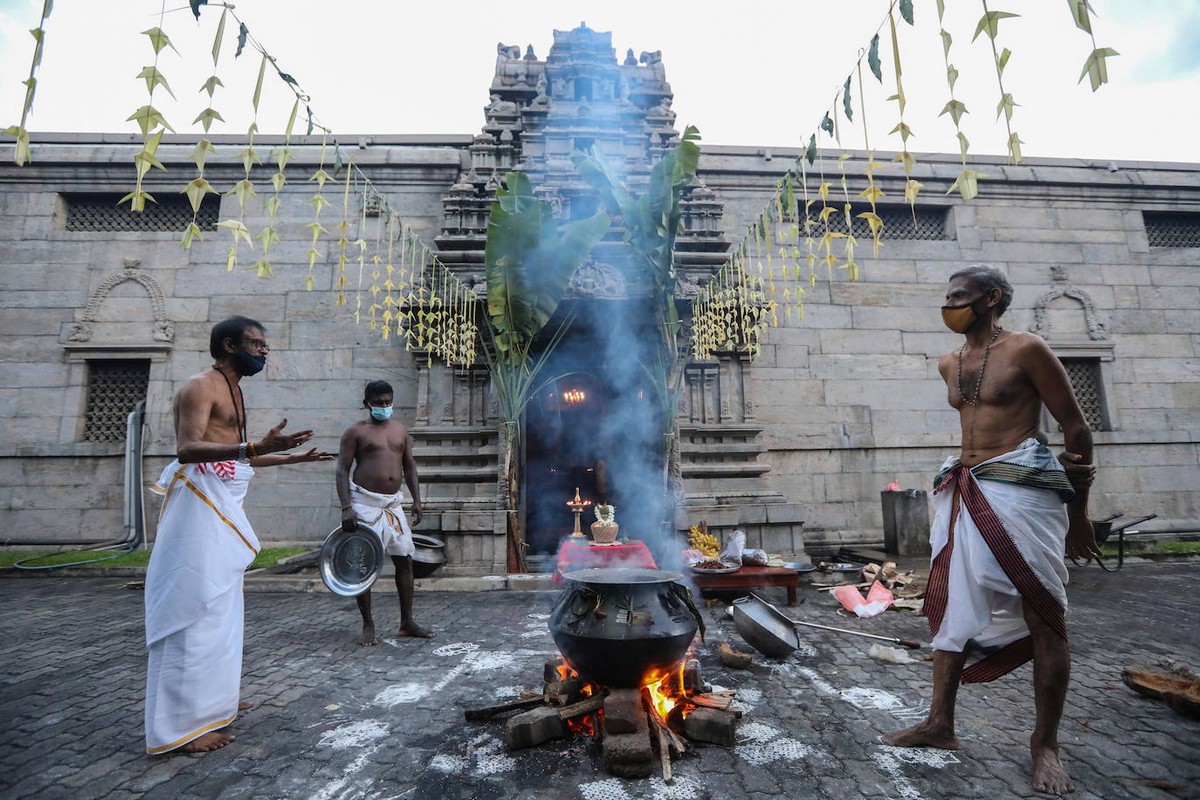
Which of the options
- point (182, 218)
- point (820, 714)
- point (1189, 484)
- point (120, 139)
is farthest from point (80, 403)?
point (1189, 484)

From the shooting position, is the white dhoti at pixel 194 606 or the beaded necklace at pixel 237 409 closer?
the white dhoti at pixel 194 606

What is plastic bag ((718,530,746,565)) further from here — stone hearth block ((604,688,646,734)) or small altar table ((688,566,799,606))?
stone hearth block ((604,688,646,734))

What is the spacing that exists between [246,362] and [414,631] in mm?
2955

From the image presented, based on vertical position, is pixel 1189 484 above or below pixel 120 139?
below

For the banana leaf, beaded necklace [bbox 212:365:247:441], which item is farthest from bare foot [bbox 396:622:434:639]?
the banana leaf

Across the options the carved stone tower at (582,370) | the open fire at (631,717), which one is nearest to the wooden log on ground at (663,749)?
the open fire at (631,717)

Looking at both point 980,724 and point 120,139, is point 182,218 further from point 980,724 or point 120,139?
point 980,724

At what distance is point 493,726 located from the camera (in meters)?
3.37

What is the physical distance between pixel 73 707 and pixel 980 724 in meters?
5.93

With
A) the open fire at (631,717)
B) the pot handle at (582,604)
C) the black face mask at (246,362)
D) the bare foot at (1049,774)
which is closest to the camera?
the bare foot at (1049,774)

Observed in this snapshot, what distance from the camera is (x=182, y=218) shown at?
416 inches

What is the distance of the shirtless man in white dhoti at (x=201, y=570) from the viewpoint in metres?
3.13

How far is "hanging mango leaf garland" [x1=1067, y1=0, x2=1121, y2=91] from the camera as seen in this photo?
2.04 metres

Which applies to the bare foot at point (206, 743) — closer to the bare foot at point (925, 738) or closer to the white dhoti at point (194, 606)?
the white dhoti at point (194, 606)
